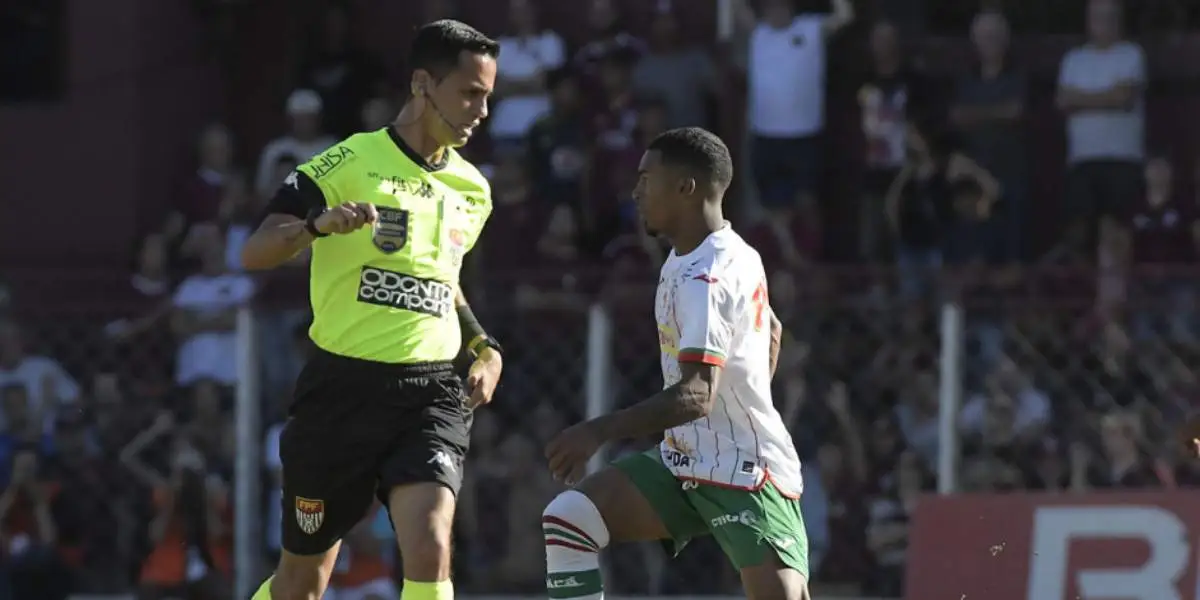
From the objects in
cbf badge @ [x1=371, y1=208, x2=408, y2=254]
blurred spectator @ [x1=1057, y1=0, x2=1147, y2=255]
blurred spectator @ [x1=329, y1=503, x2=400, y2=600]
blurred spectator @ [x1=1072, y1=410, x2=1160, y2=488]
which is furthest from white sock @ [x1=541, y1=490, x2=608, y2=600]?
blurred spectator @ [x1=1057, y1=0, x2=1147, y2=255]

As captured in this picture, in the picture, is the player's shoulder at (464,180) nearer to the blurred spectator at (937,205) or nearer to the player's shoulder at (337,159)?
the player's shoulder at (337,159)

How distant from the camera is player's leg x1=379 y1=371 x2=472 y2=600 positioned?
258 inches

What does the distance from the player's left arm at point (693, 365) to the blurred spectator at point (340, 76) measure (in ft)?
23.8

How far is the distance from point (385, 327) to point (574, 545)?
92cm

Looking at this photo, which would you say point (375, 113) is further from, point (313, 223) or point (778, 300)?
point (313, 223)

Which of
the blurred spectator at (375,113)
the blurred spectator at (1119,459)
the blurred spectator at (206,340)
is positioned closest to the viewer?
the blurred spectator at (1119,459)

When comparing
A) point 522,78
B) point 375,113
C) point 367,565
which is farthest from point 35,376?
point 522,78

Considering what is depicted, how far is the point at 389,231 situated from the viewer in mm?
6801

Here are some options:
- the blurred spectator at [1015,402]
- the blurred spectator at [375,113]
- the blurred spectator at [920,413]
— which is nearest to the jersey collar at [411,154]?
the blurred spectator at [920,413]

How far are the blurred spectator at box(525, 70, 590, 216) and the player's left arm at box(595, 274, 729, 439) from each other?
5.87 meters

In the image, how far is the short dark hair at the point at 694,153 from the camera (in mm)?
6621

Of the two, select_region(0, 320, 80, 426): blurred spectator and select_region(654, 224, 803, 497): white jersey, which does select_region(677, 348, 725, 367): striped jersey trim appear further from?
select_region(0, 320, 80, 426): blurred spectator

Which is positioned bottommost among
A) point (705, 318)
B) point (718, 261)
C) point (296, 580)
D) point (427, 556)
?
point (296, 580)

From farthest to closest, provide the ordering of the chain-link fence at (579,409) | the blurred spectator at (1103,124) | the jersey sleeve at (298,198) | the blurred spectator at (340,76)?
the blurred spectator at (340,76)
the blurred spectator at (1103,124)
the chain-link fence at (579,409)
the jersey sleeve at (298,198)
